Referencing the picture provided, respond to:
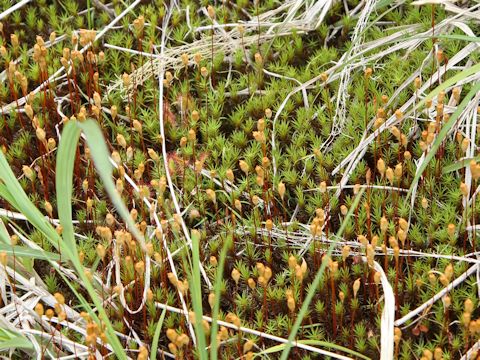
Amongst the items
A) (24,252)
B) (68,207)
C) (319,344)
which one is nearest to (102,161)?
(68,207)

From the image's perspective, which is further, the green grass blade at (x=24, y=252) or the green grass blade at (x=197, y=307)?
the green grass blade at (x=24, y=252)

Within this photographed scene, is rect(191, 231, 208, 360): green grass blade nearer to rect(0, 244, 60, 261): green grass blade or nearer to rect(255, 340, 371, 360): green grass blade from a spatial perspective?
rect(255, 340, 371, 360): green grass blade

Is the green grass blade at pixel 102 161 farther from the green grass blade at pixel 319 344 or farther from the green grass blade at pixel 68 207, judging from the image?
the green grass blade at pixel 319 344

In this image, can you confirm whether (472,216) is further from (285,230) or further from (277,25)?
(277,25)

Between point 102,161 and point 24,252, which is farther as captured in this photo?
point 24,252

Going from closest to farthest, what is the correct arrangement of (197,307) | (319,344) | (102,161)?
(102,161)
(197,307)
(319,344)

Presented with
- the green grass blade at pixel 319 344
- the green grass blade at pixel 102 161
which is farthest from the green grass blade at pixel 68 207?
the green grass blade at pixel 319 344

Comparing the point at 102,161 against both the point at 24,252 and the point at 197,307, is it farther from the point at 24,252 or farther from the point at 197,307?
the point at 24,252

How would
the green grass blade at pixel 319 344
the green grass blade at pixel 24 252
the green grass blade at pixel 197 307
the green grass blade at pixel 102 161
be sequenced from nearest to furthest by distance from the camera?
the green grass blade at pixel 102 161 < the green grass blade at pixel 197 307 < the green grass blade at pixel 319 344 < the green grass blade at pixel 24 252

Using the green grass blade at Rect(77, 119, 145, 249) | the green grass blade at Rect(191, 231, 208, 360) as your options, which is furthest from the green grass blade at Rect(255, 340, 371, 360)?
the green grass blade at Rect(77, 119, 145, 249)

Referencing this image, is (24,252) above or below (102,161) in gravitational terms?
below

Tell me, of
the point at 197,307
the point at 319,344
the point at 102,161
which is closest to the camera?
the point at 102,161
